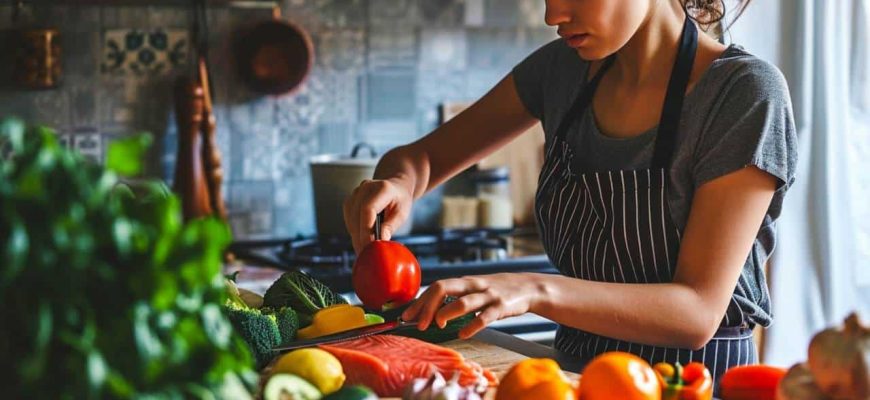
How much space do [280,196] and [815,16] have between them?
5.20 ft

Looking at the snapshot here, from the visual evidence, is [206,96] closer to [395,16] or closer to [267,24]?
[267,24]

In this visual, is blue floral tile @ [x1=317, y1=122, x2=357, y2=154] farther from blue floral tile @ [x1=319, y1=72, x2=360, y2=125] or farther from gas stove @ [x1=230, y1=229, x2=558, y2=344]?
gas stove @ [x1=230, y1=229, x2=558, y2=344]

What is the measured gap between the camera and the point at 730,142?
5.40 ft

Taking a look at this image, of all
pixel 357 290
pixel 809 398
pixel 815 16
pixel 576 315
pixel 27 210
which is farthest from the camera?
pixel 815 16

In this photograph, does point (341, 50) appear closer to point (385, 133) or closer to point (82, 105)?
point (385, 133)

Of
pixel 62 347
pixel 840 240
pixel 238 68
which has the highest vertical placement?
pixel 238 68

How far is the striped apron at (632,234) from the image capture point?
70.2 inches

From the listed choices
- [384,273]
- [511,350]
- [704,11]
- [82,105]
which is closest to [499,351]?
[511,350]

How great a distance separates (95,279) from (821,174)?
8.62ft

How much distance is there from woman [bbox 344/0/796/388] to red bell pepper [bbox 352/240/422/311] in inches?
4.8

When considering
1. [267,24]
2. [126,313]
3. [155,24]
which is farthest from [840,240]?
[126,313]

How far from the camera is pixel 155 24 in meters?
3.29

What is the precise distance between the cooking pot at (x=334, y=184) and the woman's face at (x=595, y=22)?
60.7 inches

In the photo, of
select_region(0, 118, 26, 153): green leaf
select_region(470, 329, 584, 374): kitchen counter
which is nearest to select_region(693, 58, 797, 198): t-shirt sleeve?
select_region(470, 329, 584, 374): kitchen counter
